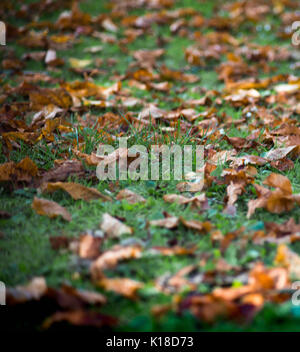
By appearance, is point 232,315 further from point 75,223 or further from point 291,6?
point 291,6

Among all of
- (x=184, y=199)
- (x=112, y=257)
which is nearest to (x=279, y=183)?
(x=184, y=199)

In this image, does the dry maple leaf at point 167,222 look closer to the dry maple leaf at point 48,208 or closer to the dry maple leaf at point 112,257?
the dry maple leaf at point 112,257

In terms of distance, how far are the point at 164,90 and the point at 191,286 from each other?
2125 mm

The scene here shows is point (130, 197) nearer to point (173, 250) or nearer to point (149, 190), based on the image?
point (149, 190)

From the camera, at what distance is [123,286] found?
127 cm

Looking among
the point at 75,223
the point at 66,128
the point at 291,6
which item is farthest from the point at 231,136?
the point at 291,6

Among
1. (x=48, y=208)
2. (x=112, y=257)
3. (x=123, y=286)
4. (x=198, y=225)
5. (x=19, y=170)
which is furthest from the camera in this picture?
(x=19, y=170)

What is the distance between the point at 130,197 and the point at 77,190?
25 centimetres

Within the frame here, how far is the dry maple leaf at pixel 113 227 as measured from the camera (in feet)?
5.14

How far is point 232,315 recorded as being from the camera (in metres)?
1.18

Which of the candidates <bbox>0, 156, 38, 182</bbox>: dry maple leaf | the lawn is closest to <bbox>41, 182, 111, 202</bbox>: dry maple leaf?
the lawn

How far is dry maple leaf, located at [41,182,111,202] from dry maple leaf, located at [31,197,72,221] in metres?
0.10

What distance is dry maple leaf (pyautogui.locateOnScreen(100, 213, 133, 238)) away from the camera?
1.57 meters

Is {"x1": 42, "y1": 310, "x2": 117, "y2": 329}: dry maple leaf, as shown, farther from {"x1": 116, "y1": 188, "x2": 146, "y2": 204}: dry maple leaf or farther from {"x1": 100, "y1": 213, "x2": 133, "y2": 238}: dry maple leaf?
{"x1": 116, "y1": 188, "x2": 146, "y2": 204}: dry maple leaf
